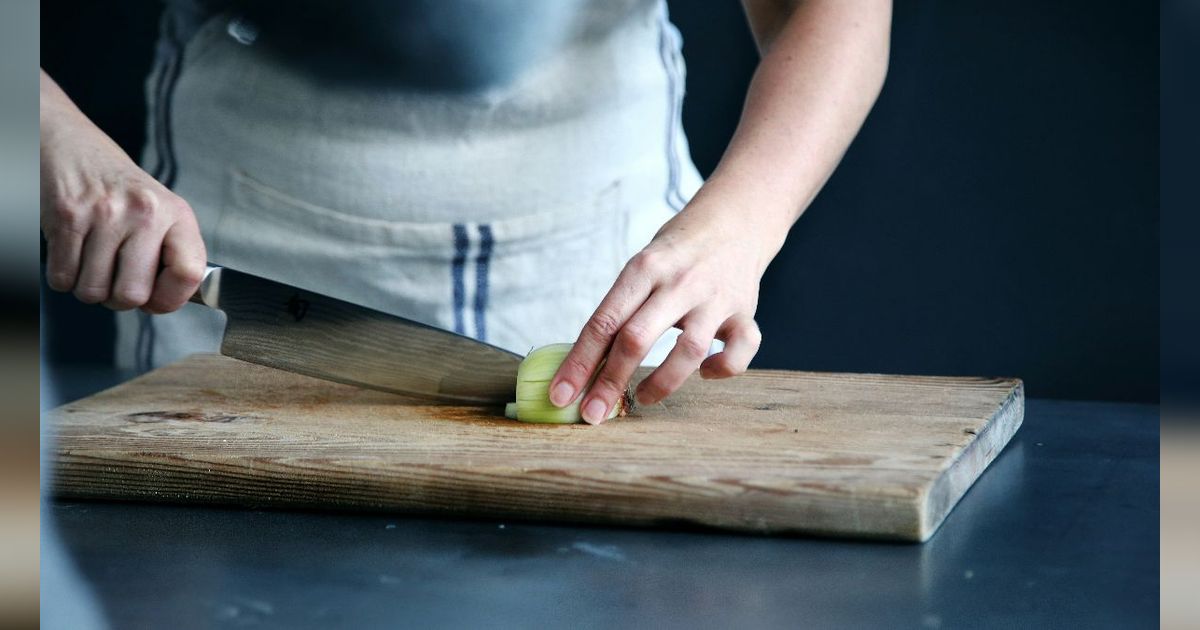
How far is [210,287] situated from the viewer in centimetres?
96

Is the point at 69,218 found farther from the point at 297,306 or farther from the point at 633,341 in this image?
the point at 633,341

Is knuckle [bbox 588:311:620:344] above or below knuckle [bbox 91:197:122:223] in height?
below

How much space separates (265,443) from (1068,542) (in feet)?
1.67

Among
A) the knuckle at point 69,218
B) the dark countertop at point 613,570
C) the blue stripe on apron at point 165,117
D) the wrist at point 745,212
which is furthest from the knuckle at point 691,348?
the blue stripe on apron at point 165,117

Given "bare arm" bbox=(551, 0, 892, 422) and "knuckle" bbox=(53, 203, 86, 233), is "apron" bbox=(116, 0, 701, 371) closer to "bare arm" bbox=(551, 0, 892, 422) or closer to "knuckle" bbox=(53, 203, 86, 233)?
"bare arm" bbox=(551, 0, 892, 422)

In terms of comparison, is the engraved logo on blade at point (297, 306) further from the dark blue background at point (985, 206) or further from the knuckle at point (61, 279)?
the dark blue background at point (985, 206)

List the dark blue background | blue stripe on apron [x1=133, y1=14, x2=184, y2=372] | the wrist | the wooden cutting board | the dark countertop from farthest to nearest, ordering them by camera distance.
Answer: the dark blue background
blue stripe on apron [x1=133, y1=14, x2=184, y2=372]
the wrist
the wooden cutting board
the dark countertop

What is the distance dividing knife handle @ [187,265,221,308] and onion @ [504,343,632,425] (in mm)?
247

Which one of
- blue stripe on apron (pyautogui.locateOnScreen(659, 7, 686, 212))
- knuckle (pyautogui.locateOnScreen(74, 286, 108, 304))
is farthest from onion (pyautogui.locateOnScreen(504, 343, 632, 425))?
blue stripe on apron (pyautogui.locateOnScreen(659, 7, 686, 212))

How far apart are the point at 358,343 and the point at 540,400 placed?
173mm

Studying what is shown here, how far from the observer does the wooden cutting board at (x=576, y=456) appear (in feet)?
2.34

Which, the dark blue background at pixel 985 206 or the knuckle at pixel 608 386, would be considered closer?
the knuckle at pixel 608 386

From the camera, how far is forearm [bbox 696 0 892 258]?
1.08 meters

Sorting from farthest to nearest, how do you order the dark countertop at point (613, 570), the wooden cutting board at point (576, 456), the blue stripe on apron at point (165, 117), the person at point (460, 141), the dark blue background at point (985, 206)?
the dark blue background at point (985, 206) → the blue stripe on apron at point (165, 117) → the person at point (460, 141) → the wooden cutting board at point (576, 456) → the dark countertop at point (613, 570)
